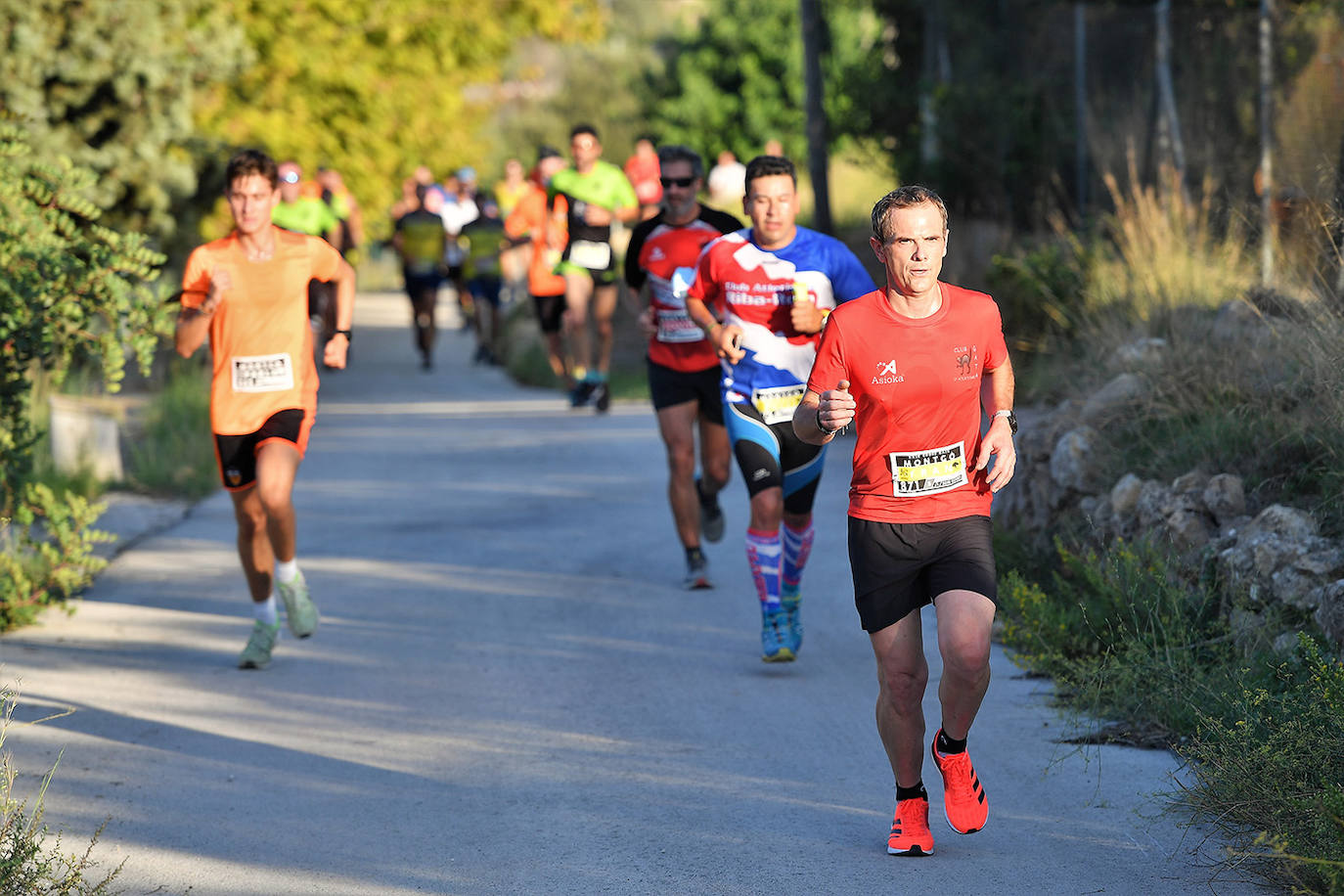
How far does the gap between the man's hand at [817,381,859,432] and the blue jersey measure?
7.17 feet

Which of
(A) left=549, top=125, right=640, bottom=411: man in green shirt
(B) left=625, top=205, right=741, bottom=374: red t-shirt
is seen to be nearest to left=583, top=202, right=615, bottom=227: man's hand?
(A) left=549, top=125, right=640, bottom=411: man in green shirt

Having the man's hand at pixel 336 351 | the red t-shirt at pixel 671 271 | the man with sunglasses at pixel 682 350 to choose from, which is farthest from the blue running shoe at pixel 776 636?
the man's hand at pixel 336 351

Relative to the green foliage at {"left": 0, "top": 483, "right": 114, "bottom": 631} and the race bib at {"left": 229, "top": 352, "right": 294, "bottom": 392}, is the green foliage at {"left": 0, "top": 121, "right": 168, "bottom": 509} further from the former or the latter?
the race bib at {"left": 229, "top": 352, "right": 294, "bottom": 392}

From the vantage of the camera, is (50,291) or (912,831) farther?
(50,291)

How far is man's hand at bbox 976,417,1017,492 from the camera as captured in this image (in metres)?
4.67

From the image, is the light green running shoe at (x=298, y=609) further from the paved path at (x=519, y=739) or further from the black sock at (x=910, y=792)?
the black sock at (x=910, y=792)

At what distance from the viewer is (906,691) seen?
15.5 ft

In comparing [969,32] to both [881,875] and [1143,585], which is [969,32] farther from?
[881,875]

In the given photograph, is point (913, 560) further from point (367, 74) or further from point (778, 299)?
point (367, 74)

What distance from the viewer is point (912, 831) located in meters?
4.73

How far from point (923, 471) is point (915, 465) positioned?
3cm

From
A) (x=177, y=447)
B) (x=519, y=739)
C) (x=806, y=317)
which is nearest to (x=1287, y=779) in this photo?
(x=519, y=739)

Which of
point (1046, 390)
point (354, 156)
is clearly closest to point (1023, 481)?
point (1046, 390)

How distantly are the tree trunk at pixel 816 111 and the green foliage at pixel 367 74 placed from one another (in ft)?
18.6
